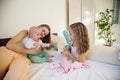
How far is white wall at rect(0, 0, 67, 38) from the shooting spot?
1872 mm

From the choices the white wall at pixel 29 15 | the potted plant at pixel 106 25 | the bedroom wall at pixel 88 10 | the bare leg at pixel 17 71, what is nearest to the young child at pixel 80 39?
the bare leg at pixel 17 71

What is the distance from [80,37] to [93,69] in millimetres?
285

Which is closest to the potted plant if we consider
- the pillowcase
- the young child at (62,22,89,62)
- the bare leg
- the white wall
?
the white wall

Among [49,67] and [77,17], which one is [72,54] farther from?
[77,17]

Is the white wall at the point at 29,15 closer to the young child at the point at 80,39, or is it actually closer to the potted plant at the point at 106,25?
the potted plant at the point at 106,25

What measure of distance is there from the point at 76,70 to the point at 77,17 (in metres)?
1.38

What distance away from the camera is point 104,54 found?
1.47 meters

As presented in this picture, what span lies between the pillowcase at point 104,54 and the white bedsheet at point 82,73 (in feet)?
0.15

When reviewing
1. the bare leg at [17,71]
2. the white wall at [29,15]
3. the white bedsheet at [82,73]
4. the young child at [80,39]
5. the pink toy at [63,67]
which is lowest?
the white bedsheet at [82,73]

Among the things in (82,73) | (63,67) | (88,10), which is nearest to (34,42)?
(63,67)

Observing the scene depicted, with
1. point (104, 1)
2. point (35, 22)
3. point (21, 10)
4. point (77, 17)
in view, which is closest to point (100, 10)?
point (104, 1)

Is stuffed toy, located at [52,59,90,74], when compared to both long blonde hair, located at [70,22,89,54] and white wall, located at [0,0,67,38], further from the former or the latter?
white wall, located at [0,0,67,38]

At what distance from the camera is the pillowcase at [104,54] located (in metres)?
1.40

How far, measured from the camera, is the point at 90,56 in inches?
59.0
